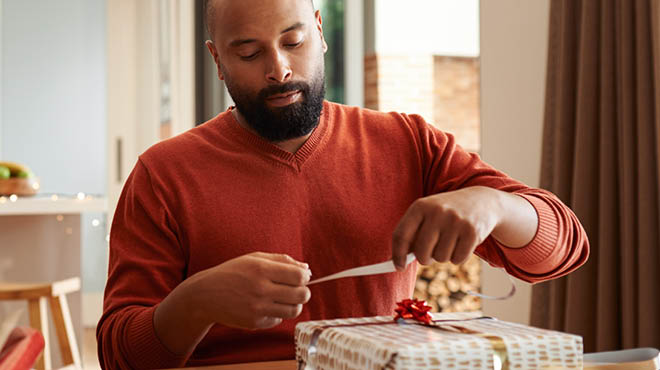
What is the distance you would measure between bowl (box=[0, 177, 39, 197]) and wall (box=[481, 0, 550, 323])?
2.04 meters

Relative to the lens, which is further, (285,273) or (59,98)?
(59,98)

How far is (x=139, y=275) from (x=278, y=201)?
230 mm

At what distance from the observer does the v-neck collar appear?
3.86 feet

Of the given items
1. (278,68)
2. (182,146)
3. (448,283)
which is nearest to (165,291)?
(182,146)

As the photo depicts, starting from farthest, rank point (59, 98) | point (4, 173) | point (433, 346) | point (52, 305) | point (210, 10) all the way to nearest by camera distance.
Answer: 1. point (59, 98)
2. point (4, 173)
3. point (52, 305)
4. point (210, 10)
5. point (433, 346)

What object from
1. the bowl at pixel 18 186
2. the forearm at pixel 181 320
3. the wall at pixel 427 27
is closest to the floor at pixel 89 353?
the bowl at pixel 18 186

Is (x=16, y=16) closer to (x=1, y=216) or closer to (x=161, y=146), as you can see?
(x=1, y=216)

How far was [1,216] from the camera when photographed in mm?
3158

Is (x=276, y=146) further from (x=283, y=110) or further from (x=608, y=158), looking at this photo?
(x=608, y=158)

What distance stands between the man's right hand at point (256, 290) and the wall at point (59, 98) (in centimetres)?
468

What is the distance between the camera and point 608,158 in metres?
1.71

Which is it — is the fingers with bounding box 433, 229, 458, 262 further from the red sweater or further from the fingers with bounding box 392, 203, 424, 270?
the red sweater

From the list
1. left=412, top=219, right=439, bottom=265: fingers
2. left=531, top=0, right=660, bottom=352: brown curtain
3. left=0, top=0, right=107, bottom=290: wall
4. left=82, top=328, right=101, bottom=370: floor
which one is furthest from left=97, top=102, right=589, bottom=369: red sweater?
left=0, top=0, right=107, bottom=290: wall

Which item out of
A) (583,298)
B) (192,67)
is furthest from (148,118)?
(583,298)
